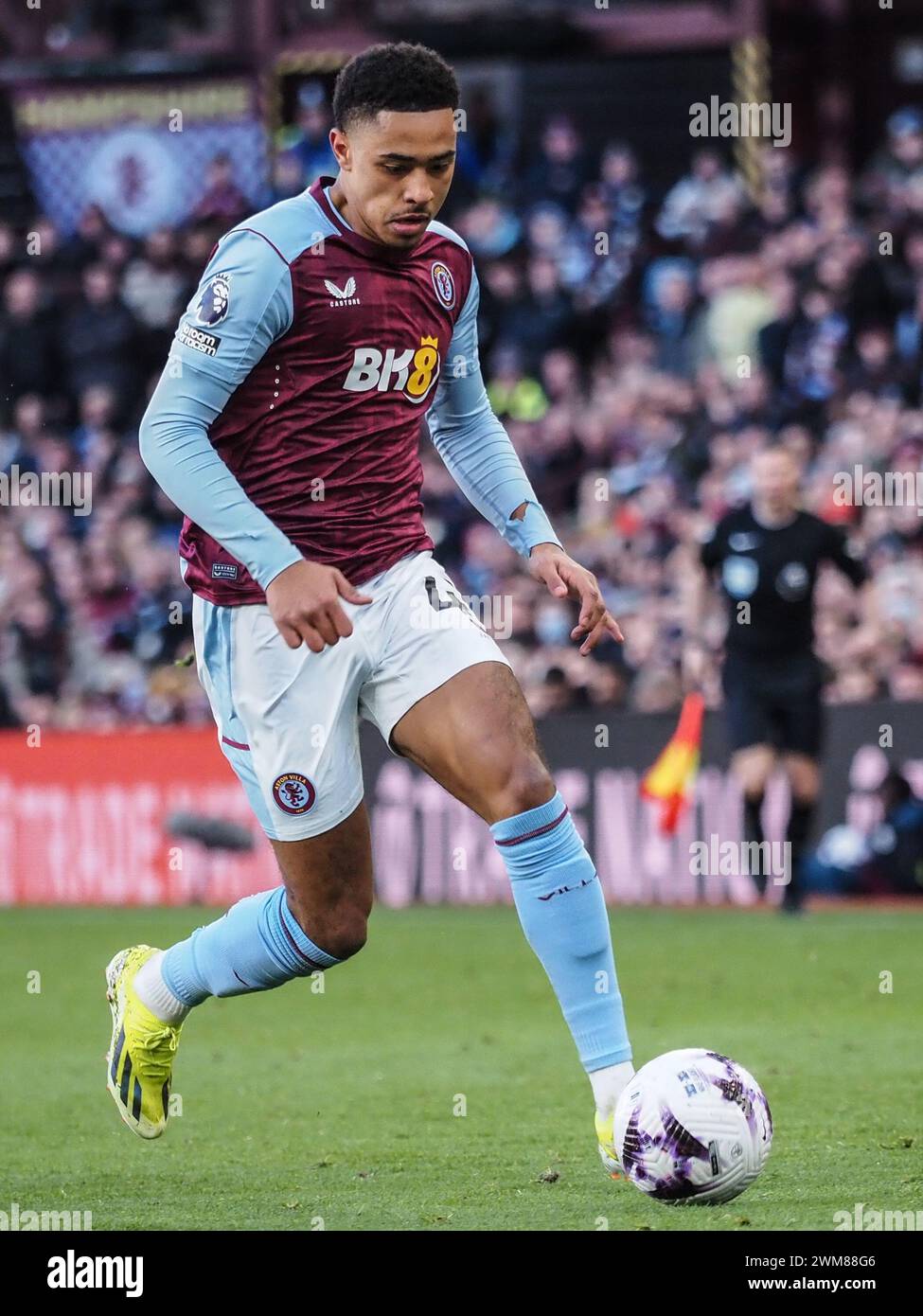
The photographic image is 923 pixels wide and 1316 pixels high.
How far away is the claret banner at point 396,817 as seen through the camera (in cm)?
1280

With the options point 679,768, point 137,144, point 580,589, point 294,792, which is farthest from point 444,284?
point 137,144

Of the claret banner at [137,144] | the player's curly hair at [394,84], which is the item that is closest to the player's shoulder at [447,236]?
the player's curly hair at [394,84]

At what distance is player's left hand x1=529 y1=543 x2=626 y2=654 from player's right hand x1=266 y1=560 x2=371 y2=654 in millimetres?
736

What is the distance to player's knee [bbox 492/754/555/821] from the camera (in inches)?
201

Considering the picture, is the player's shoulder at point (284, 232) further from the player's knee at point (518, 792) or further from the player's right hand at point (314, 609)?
the player's knee at point (518, 792)

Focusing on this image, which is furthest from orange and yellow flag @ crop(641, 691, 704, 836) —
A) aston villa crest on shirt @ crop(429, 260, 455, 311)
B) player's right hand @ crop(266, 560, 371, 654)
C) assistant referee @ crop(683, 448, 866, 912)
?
player's right hand @ crop(266, 560, 371, 654)

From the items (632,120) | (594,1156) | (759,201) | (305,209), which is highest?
(632,120)

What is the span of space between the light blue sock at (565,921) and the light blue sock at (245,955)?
618mm

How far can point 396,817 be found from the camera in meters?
13.5

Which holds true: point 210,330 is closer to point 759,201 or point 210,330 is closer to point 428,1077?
point 428,1077

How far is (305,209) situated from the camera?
17.7 ft
